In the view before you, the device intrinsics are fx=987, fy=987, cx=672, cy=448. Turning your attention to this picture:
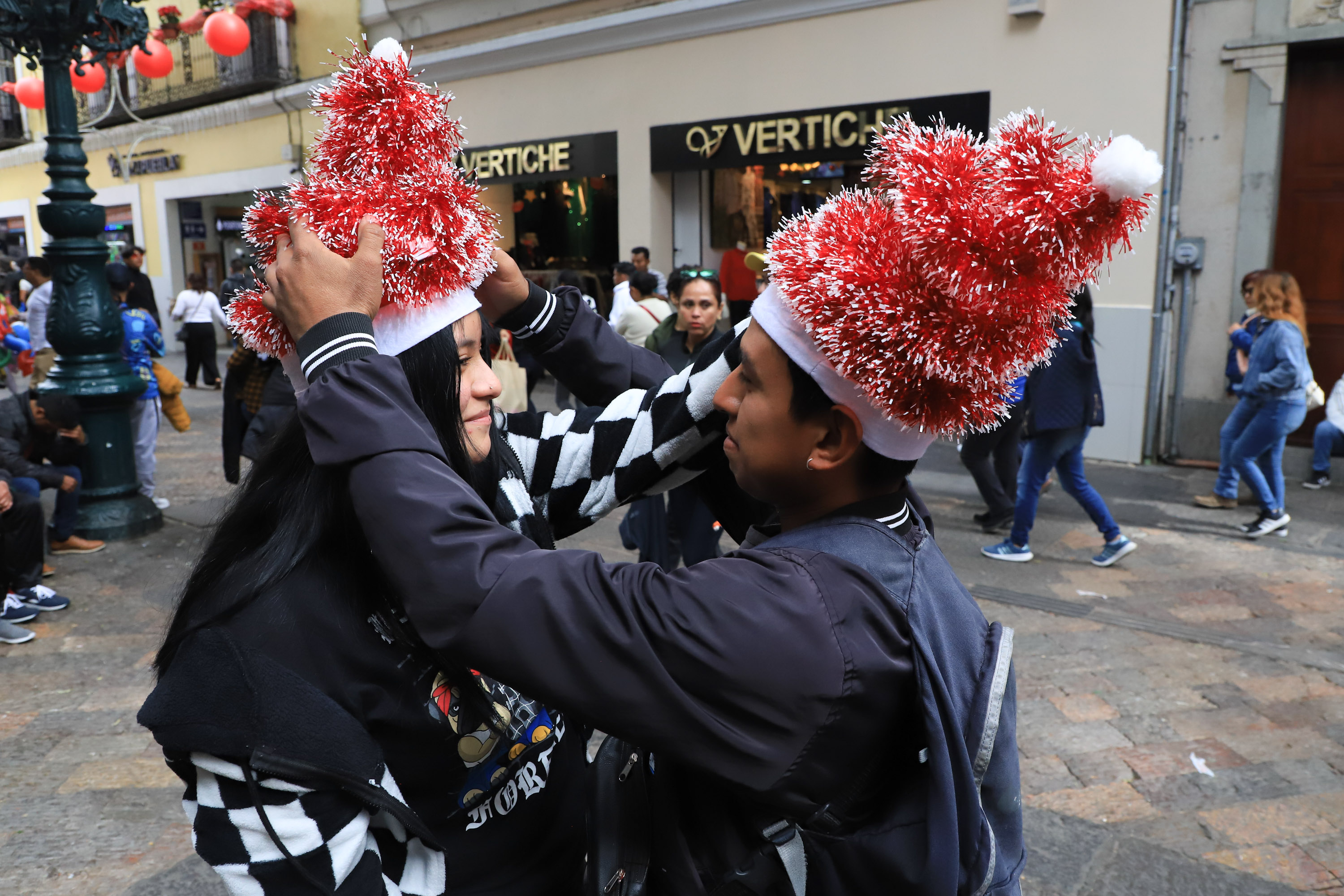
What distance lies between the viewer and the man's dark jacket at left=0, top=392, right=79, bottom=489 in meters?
5.81

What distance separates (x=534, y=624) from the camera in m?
1.14

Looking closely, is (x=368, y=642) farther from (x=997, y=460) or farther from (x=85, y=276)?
(x=997, y=460)

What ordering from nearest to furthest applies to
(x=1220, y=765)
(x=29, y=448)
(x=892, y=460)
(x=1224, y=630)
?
1. (x=892, y=460)
2. (x=1220, y=765)
3. (x=1224, y=630)
4. (x=29, y=448)

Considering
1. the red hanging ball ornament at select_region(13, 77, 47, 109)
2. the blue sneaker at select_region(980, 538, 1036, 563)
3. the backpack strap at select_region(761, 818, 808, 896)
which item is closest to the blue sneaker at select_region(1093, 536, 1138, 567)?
the blue sneaker at select_region(980, 538, 1036, 563)

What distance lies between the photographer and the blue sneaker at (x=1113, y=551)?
20.5 feet

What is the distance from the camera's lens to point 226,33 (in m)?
11.6

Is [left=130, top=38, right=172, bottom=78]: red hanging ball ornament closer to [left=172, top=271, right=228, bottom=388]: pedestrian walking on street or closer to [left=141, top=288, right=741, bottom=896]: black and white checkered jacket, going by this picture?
[left=172, top=271, right=228, bottom=388]: pedestrian walking on street

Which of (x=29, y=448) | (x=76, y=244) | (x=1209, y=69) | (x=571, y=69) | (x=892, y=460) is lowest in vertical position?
(x=29, y=448)

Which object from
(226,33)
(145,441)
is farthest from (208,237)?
(145,441)

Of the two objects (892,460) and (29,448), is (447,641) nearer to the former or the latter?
(892,460)

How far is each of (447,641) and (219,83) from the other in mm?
19265

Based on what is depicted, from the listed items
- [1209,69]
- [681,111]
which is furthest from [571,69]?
[1209,69]

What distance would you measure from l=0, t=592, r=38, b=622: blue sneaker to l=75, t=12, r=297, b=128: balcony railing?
11282 mm

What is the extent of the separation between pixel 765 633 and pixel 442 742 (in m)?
0.53
